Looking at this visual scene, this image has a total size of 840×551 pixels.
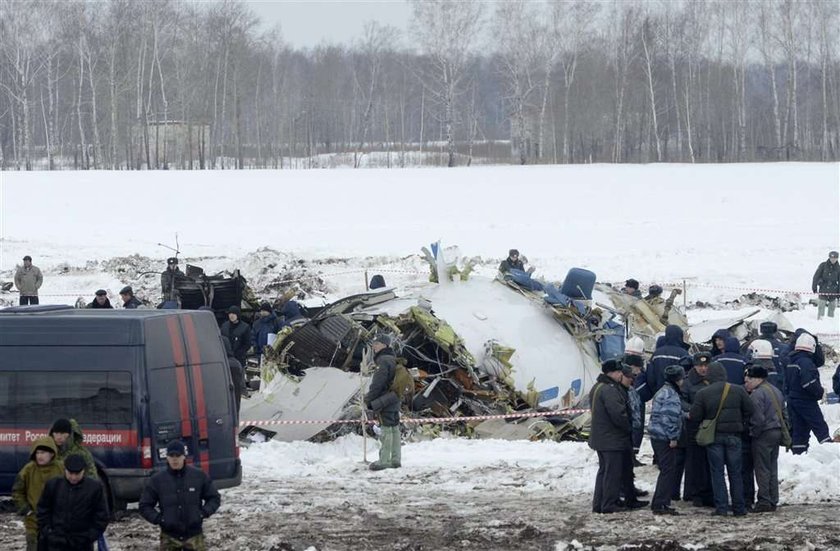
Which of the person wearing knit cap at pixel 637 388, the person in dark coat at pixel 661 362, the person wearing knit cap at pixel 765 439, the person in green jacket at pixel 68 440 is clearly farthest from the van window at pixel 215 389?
the person wearing knit cap at pixel 765 439

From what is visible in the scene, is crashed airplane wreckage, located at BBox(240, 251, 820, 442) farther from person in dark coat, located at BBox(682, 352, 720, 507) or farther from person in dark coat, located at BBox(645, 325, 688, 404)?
person in dark coat, located at BBox(682, 352, 720, 507)

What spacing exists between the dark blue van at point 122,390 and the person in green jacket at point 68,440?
0.99 meters

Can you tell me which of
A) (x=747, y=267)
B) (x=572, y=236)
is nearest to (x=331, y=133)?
(x=572, y=236)

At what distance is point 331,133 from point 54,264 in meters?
56.0

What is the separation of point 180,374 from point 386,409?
3.20 meters

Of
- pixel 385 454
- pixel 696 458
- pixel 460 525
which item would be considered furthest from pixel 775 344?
pixel 460 525

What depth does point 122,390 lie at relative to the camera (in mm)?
11039

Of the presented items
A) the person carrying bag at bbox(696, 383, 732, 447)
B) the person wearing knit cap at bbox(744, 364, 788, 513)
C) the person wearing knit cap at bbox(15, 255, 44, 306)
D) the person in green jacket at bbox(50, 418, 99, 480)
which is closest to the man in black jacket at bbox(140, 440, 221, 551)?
the person in green jacket at bbox(50, 418, 99, 480)

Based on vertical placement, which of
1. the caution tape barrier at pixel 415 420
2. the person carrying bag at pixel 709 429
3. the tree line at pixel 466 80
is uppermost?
the tree line at pixel 466 80

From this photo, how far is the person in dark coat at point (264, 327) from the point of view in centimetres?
1942

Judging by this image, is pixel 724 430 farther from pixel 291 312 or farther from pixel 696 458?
pixel 291 312

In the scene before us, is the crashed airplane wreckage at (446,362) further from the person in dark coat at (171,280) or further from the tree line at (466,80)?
the tree line at (466,80)

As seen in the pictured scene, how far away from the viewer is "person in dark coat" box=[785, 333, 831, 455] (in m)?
13.2

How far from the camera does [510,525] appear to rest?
10898 mm
